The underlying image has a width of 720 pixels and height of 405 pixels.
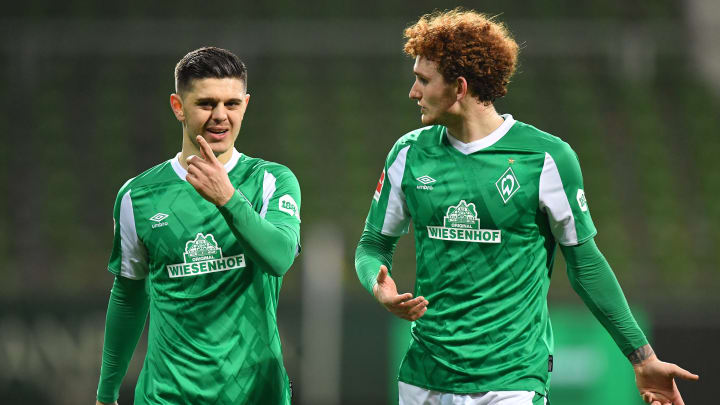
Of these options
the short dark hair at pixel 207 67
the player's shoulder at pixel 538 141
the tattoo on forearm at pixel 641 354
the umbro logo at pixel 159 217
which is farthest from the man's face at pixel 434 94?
the tattoo on forearm at pixel 641 354

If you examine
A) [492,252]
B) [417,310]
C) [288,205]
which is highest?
[288,205]

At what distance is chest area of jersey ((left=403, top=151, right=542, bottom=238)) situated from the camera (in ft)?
11.4

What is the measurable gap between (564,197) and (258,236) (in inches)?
45.0

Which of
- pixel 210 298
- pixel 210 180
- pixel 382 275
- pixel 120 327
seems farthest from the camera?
pixel 120 327

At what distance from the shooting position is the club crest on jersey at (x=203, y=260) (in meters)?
3.39

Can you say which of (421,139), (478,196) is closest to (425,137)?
(421,139)

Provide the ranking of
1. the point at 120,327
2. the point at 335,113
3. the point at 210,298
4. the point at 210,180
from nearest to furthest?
1. the point at 210,180
2. the point at 210,298
3. the point at 120,327
4. the point at 335,113

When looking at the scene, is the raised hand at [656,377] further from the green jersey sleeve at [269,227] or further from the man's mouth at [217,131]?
the man's mouth at [217,131]

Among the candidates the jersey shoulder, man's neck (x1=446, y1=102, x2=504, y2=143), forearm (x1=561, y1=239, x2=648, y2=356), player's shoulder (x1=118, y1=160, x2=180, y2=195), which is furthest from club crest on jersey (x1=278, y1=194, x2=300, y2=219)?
forearm (x1=561, y1=239, x2=648, y2=356)

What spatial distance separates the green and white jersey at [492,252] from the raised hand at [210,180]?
84 centimetres

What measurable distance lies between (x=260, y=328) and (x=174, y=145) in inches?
395

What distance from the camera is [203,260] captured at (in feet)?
11.2

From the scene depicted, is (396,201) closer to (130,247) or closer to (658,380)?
(130,247)

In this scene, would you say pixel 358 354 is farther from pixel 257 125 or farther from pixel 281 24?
pixel 281 24
